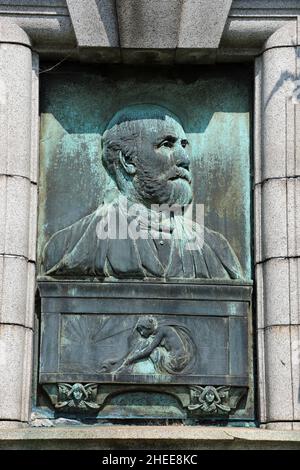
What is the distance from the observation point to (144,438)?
10.1 metres

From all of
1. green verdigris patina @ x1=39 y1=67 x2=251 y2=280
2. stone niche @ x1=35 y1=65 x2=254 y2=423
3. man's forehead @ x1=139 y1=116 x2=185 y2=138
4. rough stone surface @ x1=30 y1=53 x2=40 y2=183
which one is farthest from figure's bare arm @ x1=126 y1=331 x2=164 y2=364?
man's forehead @ x1=139 y1=116 x2=185 y2=138

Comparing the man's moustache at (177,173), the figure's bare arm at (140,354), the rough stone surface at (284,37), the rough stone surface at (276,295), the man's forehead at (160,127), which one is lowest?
the figure's bare arm at (140,354)

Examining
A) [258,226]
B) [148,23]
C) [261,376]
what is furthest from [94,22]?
[261,376]

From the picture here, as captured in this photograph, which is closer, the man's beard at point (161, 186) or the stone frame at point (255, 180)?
the stone frame at point (255, 180)

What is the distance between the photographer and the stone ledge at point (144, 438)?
10.1 m

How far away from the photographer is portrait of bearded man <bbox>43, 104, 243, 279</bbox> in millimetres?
10984

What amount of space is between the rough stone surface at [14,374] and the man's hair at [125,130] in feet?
5.51

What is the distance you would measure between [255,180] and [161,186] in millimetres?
790

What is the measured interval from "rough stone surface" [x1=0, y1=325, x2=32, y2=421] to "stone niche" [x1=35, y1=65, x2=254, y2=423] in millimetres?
175

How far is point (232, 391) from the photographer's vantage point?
10836mm

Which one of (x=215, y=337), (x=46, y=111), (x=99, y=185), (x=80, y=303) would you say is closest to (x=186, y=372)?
(x=215, y=337)

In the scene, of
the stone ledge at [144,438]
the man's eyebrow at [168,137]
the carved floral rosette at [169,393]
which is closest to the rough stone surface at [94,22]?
the man's eyebrow at [168,137]

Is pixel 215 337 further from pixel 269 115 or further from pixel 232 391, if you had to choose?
pixel 269 115

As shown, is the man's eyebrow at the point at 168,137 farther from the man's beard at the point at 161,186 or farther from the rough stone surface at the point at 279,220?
the rough stone surface at the point at 279,220
